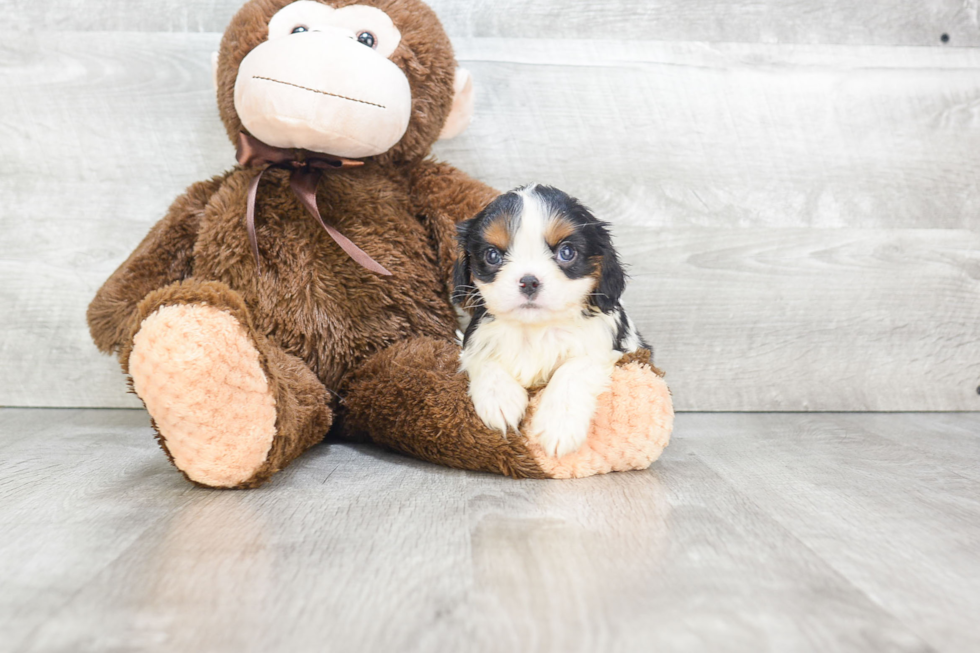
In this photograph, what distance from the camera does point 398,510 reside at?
3.53 feet

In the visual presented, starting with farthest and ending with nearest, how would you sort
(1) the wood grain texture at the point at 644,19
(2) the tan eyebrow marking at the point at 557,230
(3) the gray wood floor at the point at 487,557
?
(1) the wood grain texture at the point at 644,19, (2) the tan eyebrow marking at the point at 557,230, (3) the gray wood floor at the point at 487,557

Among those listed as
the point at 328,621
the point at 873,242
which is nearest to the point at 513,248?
the point at 328,621

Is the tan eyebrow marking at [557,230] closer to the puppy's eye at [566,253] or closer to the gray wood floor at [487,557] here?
the puppy's eye at [566,253]

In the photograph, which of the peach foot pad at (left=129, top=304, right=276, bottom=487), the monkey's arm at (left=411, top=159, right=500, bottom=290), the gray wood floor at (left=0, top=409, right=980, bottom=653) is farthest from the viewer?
the monkey's arm at (left=411, top=159, right=500, bottom=290)

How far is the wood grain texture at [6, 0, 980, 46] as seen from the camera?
182 centimetres

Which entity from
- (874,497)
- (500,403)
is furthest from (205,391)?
(874,497)

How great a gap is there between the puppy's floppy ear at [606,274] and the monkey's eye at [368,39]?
1.94 ft

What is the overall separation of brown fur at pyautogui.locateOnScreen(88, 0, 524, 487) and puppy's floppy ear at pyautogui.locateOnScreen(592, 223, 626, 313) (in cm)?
32

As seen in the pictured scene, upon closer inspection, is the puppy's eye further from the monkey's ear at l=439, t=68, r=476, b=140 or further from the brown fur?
the monkey's ear at l=439, t=68, r=476, b=140

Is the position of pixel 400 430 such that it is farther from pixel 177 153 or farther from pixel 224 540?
pixel 177 153

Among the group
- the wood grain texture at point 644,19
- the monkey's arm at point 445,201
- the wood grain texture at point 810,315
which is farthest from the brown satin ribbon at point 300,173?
the wood grain texture at point 810,315

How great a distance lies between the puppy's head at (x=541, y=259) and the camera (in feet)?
3.85

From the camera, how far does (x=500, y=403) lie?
1227 mm

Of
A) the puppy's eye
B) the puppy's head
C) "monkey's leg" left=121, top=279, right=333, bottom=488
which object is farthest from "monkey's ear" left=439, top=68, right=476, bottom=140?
"monkey's leg" left=121, top=279, right=333, bottom=488
